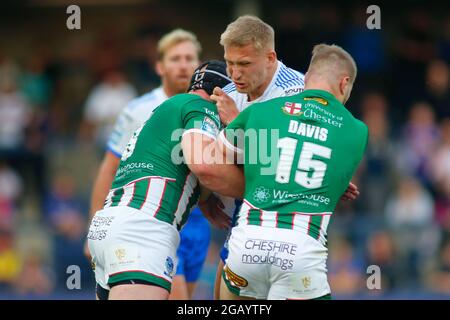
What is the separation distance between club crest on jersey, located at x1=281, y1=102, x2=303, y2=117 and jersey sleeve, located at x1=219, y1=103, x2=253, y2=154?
0.65 ft

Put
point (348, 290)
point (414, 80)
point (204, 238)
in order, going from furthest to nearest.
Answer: point (414, 80) < point (348, 290) < point (204, 238)

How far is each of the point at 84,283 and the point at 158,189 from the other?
7.22 meters

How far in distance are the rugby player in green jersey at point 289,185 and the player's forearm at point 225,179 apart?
101mm

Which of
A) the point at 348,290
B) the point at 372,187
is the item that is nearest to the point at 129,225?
the point at 348,290

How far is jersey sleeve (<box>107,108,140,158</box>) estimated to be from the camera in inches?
314

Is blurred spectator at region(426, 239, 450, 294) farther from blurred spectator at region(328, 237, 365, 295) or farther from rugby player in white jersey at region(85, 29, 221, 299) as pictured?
rugby player in white jersey at region(85, 29, 221, 299)

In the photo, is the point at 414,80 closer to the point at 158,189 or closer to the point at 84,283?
the point at 84,283

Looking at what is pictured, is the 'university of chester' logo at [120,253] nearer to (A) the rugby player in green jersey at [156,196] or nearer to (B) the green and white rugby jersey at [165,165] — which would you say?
(A) the rugby player in green jersey at [156,196]

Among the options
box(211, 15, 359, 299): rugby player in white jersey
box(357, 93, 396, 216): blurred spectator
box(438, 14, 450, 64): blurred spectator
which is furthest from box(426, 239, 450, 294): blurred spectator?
box(211, 15, 359, 299): rugby player in white jersey

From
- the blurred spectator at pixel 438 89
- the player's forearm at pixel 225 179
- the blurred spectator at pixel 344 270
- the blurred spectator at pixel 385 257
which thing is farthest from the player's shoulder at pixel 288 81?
the blurred spectator at pixel 438 89

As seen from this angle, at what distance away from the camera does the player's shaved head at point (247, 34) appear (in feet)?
19.3

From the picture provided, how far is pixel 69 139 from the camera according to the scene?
608 inches

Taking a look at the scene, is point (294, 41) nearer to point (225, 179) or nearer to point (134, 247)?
point (225, 179)

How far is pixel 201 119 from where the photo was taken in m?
5.83
